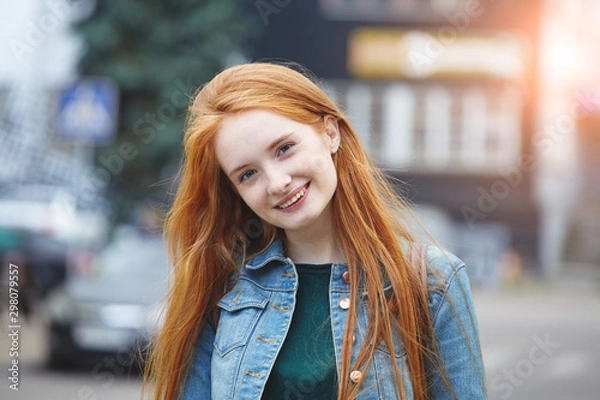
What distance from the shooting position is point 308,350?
2.16 meters

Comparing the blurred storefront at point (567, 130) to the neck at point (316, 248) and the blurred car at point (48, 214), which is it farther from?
the neck at point (316, 248)

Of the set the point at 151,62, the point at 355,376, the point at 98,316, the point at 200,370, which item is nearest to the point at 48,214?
the point at 151,62

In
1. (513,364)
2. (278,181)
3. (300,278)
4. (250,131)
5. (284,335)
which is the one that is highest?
(250,131)

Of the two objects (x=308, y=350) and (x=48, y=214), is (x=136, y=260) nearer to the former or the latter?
(x=48, y=214)

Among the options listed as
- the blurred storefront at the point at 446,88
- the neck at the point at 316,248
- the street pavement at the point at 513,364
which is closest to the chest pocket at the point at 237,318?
the neck at the point at 316,248

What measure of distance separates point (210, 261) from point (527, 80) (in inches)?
905

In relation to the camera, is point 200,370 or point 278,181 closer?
point 278,181

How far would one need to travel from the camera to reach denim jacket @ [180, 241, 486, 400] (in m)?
A: 2.06

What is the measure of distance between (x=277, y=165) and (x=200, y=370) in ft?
1.85

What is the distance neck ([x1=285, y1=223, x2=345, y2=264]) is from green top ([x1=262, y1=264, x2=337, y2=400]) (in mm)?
28

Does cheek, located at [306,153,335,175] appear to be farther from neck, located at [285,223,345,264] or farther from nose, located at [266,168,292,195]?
neck, located at [285,223,345,264]

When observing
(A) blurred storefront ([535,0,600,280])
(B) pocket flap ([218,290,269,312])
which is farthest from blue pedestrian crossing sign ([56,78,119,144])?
(A) blurred storefront ([535,0,600,280])

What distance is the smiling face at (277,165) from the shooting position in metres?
2.13

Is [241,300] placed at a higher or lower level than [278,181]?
lower
